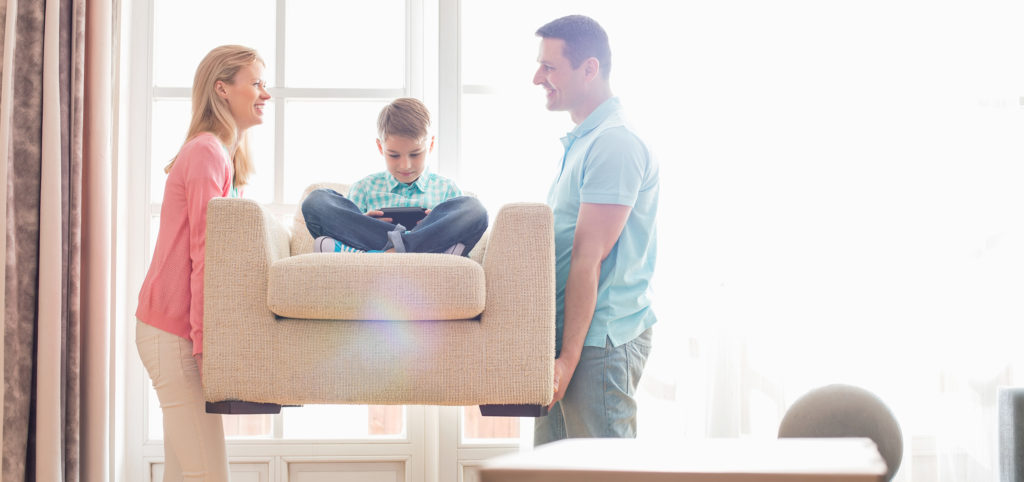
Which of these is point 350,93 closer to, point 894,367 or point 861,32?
point 861,32

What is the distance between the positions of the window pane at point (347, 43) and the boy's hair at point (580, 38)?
85 cm

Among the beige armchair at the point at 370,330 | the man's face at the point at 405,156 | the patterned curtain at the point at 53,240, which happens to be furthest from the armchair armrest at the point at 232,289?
the patterned curtain at the point at 53,240

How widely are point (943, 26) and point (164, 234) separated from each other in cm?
218

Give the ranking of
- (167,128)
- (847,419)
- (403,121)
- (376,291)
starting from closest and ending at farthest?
(847,419) → (376,291) → (403,121) → (167,128)

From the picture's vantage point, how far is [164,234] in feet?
5.22

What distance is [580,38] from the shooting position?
5.39ft

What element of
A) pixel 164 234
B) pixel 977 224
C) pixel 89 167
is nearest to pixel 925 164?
pixel 977 224

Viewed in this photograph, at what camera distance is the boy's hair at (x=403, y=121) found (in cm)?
186

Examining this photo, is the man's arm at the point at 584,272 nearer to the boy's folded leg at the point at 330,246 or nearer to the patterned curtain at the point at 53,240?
the boy's folded leg at the point at 330,246

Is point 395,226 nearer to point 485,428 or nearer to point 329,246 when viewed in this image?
point 329,246

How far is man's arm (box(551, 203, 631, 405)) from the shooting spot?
4.79 ft

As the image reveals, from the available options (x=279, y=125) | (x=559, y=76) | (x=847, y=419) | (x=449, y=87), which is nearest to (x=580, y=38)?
(x=559, y=76)

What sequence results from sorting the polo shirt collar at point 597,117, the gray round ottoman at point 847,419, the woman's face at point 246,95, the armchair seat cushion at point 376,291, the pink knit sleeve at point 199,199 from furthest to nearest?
the woman's face at point 246,95 < the polo shirt collar at point 597,117 < the pink knit sleeve at point 199,199 < the armchair seat cushion at point 376,291 < the gray round ottoman at point 847,419

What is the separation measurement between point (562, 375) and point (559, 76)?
2.09 feet
